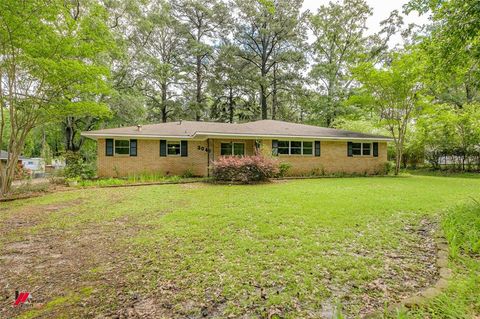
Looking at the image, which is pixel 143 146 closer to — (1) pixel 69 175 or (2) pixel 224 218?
(1) pixel 69 175

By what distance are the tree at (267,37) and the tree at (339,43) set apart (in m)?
2.32

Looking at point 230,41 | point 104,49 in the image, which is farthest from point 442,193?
point 230,41

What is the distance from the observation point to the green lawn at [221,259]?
2.61 m

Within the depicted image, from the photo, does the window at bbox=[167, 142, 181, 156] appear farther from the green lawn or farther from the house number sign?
the green lawn

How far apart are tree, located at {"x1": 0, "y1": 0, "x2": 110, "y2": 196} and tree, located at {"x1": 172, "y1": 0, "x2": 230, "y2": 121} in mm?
15704

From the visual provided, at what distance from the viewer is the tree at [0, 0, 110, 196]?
820 centimetres

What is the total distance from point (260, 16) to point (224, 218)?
24880 mm

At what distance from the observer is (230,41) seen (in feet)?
86.4

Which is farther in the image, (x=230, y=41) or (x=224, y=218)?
(x=230, y=41)

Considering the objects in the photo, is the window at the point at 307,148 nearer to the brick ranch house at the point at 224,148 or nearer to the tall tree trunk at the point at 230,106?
the brick ranch house at the point at 224,148

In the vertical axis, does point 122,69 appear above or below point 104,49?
above

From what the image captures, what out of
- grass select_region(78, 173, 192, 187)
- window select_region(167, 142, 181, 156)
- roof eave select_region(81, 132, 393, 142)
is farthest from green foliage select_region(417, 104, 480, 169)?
grass select_region(78, 173, 192, 187)

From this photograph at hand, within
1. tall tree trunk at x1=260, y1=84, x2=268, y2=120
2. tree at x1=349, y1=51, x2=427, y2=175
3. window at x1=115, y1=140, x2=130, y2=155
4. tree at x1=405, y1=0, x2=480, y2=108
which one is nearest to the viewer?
tree at x1=405, y1=0, x2=480, y2=108

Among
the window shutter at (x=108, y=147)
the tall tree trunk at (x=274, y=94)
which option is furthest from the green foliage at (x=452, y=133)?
the window shutter at (x=108, y=147)
